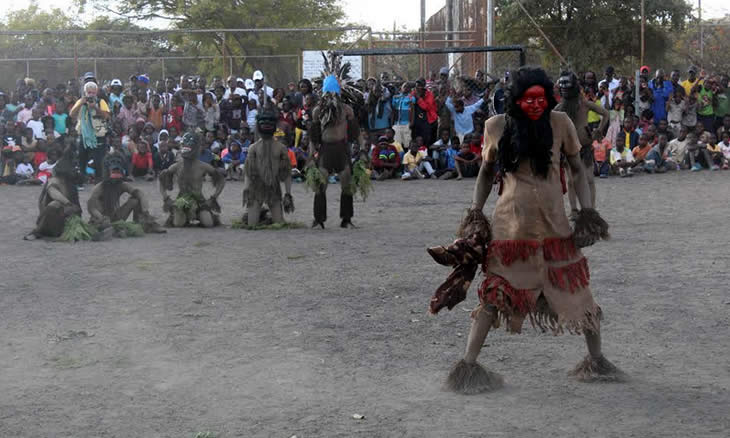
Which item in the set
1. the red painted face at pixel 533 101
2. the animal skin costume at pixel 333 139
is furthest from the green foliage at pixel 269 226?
the red painted face at pixel 533 101

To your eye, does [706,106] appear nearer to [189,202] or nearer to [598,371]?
[189,202]

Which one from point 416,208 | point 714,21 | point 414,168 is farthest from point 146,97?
point 714,21

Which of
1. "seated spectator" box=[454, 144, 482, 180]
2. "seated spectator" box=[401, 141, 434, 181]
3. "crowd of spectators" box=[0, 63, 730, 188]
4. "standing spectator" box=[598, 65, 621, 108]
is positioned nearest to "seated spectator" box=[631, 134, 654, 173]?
"crowd of spectators" box=[0, 63, 730, 188]

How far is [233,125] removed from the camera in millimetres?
20781

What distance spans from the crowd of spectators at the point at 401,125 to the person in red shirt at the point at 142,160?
0.06 feet

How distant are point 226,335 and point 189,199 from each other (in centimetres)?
640

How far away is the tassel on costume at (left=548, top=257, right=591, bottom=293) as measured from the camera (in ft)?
17.2

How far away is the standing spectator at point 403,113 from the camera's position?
65.0 ft

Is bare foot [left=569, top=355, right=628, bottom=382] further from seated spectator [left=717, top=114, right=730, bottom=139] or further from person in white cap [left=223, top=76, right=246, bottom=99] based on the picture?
person in white cap [left=223, top=76, right=246, bottom=99]

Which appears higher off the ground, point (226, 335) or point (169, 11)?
point (169, 11)

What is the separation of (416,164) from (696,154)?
17.7ft

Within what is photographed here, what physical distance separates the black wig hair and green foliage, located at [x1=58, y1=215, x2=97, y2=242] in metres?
7.29

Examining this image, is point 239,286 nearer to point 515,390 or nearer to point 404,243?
point 404,243

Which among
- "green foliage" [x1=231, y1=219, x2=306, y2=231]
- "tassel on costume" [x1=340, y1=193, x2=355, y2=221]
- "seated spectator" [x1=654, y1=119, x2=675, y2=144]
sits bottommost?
"green foliage" [x1=231, y1=219, x2=306, y2=231]
